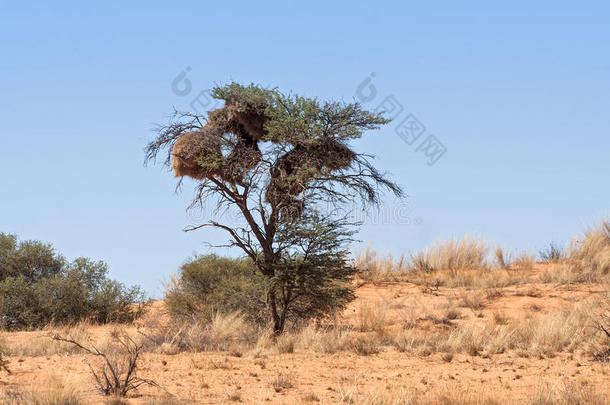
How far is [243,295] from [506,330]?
659 centimetres

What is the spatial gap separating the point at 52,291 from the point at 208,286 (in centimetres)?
513

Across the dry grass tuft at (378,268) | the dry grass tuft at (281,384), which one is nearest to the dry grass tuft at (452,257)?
the dry grass tuft at (378,268)

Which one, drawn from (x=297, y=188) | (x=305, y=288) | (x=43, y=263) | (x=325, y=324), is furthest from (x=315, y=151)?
(x=43, y=263)

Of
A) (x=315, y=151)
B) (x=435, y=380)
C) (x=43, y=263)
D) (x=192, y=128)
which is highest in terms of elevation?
(x=192, y=128)

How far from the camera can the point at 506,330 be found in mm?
14539

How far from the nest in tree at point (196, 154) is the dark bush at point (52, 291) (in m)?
7.60

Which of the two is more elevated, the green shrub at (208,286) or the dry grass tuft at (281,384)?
the green shrub at (208,286)

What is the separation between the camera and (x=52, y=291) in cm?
2120

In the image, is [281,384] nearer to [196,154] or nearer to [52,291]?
[196,154]

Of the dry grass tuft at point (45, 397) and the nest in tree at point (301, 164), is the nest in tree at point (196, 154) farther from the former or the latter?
the dry grass tuft at point (45, 397)

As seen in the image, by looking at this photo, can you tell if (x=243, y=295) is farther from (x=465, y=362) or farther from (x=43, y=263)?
(x=43, y=263)

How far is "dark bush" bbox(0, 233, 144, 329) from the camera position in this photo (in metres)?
20.8

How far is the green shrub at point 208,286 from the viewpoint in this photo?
18.8 metres

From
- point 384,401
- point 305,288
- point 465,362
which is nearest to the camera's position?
point 384,401
